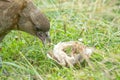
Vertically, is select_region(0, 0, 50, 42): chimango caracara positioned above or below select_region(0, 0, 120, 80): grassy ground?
above

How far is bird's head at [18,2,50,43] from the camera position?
474 centimetres

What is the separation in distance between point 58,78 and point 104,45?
100cm

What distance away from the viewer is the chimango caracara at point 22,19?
15.3 ft

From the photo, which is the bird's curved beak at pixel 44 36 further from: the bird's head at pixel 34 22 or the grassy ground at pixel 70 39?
the grassy ground at pixel 70 39

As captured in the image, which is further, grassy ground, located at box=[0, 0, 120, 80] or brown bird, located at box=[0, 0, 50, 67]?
brown bird, located at box=[0, 0, 50, 67]

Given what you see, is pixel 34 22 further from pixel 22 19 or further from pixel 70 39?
pixel 70 39

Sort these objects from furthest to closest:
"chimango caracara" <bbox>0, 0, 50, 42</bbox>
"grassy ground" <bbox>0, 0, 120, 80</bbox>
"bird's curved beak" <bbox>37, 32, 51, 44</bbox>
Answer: "bird's curved beak" <bbox>37, 32, 51, 44</bbox>
"chimango caracara" <bbox>0, 0, 50, 42</bbox>
"grassy ground" <bbox>0, 0, 120, 80</bbox>

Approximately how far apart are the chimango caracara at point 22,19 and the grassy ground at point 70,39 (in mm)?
287

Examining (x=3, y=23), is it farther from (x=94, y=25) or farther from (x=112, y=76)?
(x=94, y=25)

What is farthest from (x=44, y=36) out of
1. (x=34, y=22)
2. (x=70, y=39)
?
(x=70, y=39)

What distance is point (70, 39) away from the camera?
552cm

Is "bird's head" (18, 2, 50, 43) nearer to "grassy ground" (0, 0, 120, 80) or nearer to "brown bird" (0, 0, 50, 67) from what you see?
"brown bird" (0, 0, 50, 67)

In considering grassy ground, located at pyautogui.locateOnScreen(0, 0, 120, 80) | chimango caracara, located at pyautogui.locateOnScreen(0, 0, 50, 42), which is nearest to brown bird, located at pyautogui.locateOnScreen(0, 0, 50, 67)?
chimango caracara, located at pyautogui.locateOnScreen(0, 0, 50, 42)

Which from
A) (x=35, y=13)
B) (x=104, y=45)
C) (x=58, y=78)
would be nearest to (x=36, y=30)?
(x=35, y=13)
